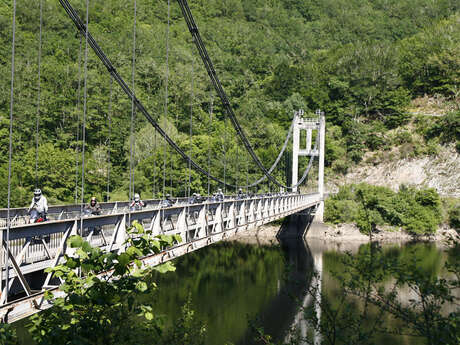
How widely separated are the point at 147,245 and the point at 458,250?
2.83 meters

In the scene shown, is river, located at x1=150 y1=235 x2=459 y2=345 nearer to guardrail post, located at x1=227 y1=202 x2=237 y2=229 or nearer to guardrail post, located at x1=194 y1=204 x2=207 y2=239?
guardrail post, located at x1=227 y1=202 x2=237 y2=229

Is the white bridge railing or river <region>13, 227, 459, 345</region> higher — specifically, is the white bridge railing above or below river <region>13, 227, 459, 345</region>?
above

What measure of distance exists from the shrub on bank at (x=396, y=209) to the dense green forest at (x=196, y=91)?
21.9 ft

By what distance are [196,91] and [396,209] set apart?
22.5 m

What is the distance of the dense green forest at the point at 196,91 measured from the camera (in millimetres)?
39406

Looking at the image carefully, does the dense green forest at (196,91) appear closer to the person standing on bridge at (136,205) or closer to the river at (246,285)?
the river at (246,285)

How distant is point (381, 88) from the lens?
6153cm

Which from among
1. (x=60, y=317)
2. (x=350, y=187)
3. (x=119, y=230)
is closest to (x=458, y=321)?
(x=60, y=317)

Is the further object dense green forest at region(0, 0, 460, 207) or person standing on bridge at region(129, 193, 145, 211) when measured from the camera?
dense green forest at region(0, 0, 460, 207)

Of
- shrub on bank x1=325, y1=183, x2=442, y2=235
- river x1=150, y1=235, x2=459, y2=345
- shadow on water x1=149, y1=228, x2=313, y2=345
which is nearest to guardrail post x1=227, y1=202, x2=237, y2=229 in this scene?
river x1=150, y1=235, x2=459, y2=345

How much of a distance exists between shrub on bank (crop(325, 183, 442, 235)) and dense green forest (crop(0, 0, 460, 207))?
6665 millimetres

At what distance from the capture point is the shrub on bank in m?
40.7

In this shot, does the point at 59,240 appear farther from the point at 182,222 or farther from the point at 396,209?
the point at 396,209

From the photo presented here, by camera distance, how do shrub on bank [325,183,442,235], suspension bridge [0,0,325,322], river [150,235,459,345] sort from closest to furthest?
1. suspension bridge [0,0,325,322]
2. river [150,235,459,345]
3. shrub on bank [325,183,442,235]
